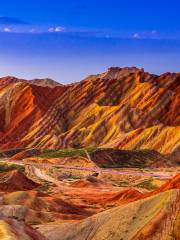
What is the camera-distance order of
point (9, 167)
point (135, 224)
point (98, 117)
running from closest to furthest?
point (135, 224)
point (9, 167)
point (98, 117)

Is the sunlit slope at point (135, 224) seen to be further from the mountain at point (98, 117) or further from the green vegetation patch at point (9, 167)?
the mountain at point (98, 117)

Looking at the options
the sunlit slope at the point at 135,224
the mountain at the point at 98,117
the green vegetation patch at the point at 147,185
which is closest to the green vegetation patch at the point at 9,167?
the green vegetation patch at the point at 147,185

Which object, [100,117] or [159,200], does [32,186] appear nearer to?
[159,200]

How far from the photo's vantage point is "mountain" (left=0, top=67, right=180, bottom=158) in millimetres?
154500

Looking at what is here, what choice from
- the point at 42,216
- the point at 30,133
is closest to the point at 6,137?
the point at 30,133

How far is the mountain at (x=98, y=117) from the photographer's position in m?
154

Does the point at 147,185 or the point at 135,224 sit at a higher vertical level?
the point at 135,224

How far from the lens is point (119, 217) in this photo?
44062 millimetres

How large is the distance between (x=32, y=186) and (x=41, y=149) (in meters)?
52.9

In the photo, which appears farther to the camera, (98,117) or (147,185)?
(98,117)

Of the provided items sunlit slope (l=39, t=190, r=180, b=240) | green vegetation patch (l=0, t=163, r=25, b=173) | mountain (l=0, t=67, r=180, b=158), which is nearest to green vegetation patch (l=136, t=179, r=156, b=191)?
green vegetation patch (l=0, t=163, r=25, b=173)

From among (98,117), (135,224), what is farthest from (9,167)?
(135,224)

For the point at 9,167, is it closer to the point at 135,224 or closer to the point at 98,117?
the point at 98,117

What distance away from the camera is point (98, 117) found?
174875 mm
